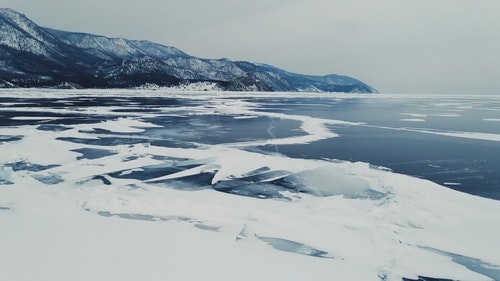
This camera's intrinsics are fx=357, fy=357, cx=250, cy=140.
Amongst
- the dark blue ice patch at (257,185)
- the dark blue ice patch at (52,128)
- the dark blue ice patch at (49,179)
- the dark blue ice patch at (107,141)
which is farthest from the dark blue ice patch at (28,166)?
the dark blue ice patch at (52,128)

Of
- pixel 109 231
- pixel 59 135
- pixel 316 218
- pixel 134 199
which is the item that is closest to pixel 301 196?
pixel 316 218

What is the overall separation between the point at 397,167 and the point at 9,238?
7.58 metres

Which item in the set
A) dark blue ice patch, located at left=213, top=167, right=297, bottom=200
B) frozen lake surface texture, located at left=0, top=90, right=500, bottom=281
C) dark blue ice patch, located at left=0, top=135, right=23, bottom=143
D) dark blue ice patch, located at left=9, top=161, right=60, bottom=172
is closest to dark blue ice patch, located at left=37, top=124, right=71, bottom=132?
dark blue ice patch, located at left=0, top=135, right=23, bottom=143

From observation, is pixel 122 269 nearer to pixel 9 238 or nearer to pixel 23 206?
pixel 9 238

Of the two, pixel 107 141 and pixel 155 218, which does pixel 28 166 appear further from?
pixel 155 218

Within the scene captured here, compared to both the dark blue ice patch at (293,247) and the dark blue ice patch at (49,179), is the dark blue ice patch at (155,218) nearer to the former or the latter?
the dark blue ice patch at (293,247)

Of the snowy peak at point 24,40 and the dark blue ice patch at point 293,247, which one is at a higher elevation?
the snowy peak at point 24,40

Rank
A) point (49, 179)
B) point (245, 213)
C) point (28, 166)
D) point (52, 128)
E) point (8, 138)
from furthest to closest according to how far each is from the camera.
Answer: point (52, 128) < point (8, 138) < point (28, 166) < point (49, 179) < point (245, 213)

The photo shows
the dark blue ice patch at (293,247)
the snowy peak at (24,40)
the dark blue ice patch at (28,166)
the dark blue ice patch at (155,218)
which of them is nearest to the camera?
the dark blue ice patch at (293,247)

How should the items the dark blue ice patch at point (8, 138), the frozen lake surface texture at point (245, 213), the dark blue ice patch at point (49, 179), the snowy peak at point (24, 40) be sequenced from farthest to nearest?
the snowy peak at point (24, 40) < the dark blue ice patch at point (8, 138) < the dark blue ice patch at point (49, 179) < the frozen lake surface texture at point (245, 213)

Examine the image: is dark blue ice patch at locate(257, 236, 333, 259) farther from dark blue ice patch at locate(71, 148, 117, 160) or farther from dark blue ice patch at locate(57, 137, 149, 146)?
dark blue ice patch at locate(57, 137, 149, 146)

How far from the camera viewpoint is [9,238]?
421 centimetres

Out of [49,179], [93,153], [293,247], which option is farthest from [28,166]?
[293,247]

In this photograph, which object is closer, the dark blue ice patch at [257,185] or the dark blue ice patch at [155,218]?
the dark blue ice patch at [155,218]
